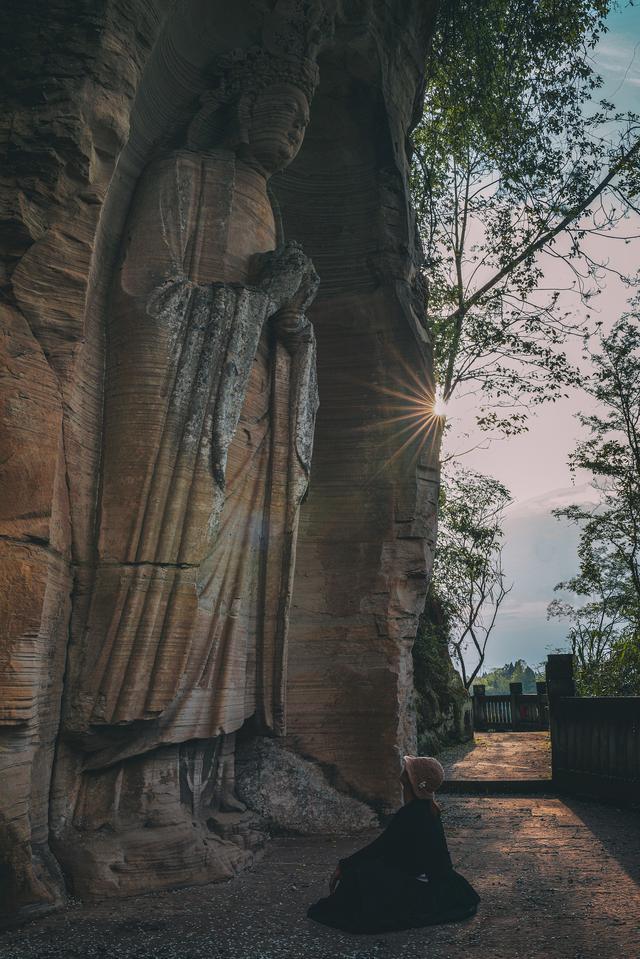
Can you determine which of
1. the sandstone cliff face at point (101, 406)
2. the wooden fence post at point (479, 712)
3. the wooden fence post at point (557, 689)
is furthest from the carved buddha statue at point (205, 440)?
the wooden fence post at point (479, 712)

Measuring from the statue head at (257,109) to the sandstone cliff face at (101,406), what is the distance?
0.23 metres

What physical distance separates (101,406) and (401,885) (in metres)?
3.50

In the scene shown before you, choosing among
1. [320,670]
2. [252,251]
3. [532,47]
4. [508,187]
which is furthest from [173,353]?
[508,187]

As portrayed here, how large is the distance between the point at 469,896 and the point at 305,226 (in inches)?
250

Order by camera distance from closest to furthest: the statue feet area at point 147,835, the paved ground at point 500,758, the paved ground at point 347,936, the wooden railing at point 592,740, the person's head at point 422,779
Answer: the paved ground at point 347,936 < the person's head at point 422,779 < the statue feet area at point 147,835 < the wooden railing at point 592,740 < the paved ground at point 500,758

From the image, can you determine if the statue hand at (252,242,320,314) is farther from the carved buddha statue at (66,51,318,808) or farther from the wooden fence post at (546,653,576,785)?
the wooden fence post at (546,653,576,785)

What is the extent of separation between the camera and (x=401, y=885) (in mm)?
Answer: 4258

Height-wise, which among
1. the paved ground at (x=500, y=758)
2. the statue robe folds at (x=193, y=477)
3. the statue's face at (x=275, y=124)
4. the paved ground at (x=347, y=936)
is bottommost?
the paved ground at (x=347, y=936)

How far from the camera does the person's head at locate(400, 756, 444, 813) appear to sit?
439 cm

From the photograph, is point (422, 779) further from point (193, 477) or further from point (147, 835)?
point (193, 477)

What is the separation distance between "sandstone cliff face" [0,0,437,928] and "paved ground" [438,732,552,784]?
10.9 feet

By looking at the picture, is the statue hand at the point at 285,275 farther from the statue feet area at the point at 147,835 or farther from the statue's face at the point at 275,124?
the statue feet area at the point at 147,835

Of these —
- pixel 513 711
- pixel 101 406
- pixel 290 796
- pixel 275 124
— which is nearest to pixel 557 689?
pixel 290 796

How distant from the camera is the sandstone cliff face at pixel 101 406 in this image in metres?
4.63
